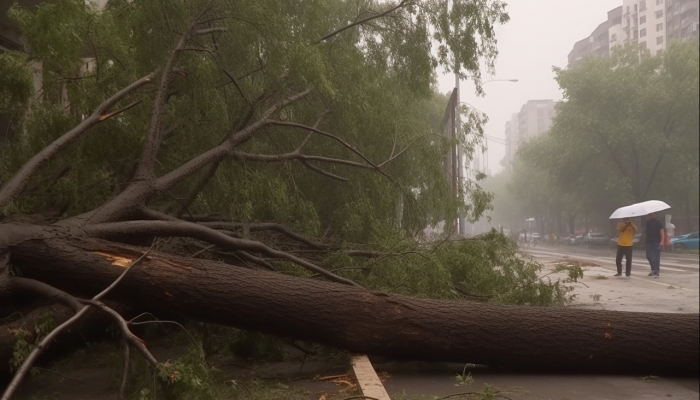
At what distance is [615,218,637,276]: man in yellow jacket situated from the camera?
524 centimetres

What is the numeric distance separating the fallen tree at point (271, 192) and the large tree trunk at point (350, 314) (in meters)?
0.01

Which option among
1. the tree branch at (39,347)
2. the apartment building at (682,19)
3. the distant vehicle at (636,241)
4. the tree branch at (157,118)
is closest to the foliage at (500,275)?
the distant vehicle at (636,241)

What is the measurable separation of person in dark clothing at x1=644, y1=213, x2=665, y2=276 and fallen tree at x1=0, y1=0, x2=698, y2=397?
632mm

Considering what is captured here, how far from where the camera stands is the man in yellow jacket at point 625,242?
5245 mm

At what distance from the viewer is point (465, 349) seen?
5105 millimetres

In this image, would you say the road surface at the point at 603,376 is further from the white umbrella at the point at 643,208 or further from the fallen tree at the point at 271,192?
the white umbrella at the point at 643,208

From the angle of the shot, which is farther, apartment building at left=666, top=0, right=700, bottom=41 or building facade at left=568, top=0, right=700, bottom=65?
building facade at left=568, top=0, right=700, bottom=65

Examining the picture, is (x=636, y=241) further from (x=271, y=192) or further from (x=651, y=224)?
(x=271, y=192)

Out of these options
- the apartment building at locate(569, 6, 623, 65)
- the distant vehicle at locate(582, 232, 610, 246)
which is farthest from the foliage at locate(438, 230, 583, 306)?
the apartment building at locate(569, 6, 623, 65)

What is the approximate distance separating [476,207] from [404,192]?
917 mm

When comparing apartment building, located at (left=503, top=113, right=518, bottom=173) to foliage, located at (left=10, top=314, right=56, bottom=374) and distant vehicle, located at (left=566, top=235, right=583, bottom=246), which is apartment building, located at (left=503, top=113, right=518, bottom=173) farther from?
foliage, located at (left=10, top=314, right=56, bottom=374)

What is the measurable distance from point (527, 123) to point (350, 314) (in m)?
2.52

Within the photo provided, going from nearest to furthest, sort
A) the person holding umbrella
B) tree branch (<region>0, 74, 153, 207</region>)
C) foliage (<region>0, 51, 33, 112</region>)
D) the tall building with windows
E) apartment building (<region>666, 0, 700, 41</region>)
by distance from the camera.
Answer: apartment building (<region>666, 0, 700, 41</region>) → the tall building with windows → the person holding umbrella → tree branch (<region>0, 74, 153, 207</region>) → foliage (<region>0, 51, 33, 112</region>)

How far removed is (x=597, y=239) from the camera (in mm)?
5945
